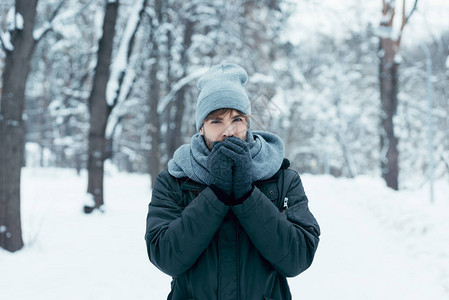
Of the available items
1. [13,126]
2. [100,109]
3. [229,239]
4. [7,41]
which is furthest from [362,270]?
[100,109]

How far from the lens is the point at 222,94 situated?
1769 mm

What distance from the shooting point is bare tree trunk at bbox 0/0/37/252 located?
5.54m

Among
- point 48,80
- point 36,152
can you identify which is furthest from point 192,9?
point 36,152

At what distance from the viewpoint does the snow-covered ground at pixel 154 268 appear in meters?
4.50

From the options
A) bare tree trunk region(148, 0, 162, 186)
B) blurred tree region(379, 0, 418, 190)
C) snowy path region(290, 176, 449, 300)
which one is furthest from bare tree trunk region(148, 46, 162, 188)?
blurred tree region(379, 0, 418, 190)

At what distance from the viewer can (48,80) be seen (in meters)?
25.4

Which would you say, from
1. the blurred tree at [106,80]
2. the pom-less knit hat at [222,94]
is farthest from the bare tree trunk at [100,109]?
the pom-less knit hat at [222,94]

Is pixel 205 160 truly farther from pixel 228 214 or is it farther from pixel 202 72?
pixel 202 72

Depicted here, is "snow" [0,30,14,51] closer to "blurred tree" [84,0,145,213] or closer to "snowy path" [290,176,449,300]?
"blurred tree" [84,0,145,213]

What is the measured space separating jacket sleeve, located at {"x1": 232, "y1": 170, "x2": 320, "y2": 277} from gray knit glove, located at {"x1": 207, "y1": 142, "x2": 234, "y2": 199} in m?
0.08

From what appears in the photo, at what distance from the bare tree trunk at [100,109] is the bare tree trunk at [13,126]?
310 cm

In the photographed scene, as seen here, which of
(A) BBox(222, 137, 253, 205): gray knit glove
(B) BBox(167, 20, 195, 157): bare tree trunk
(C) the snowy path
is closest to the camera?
(A) BBox(222, 137, 253, 205): gray knit glove

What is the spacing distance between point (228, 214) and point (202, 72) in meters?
9.77

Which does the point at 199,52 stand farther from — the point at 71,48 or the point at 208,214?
the point at 208,214
